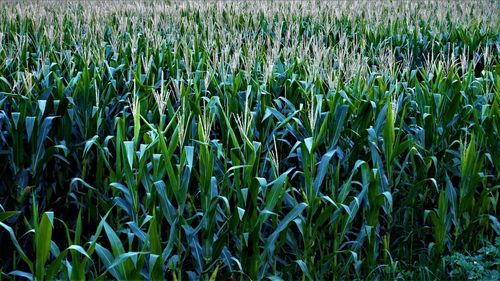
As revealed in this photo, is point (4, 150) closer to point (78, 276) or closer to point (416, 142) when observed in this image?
point (78, 276)

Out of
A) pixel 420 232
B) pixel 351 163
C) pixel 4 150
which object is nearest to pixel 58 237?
pixel 4 150

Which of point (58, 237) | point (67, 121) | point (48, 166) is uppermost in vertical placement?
point (67, 121)

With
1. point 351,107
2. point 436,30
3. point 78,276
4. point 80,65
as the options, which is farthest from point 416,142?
point 436,30

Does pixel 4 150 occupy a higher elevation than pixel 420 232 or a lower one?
higher

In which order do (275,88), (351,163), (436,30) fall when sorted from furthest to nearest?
1. (436,30)
2. (275,88)
3. (351,163)

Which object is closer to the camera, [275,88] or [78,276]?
[78,276]

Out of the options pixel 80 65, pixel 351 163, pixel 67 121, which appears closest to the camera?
pixel 351 163

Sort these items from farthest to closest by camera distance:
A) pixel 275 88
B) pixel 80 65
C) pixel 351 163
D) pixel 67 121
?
pixel 80 65 → pixel 275 88 → pixel 67 121 → pixel 351 163

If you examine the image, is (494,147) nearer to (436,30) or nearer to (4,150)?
(4,150)

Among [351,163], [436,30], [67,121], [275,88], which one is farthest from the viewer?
[436,30]

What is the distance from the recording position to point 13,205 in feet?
14.8

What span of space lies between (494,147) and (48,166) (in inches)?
129

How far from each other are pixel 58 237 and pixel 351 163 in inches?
85.3

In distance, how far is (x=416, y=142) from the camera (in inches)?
183
